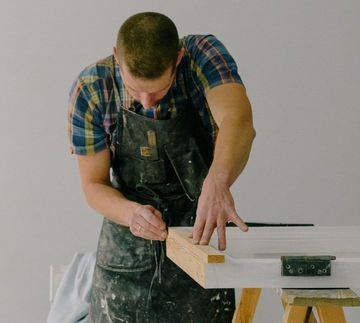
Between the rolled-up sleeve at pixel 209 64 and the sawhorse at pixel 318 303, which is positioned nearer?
the sawhorse at pixel 318 303

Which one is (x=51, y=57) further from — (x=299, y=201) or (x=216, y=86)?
(x=216, y=86)

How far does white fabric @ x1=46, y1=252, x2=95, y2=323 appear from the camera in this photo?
129 inches

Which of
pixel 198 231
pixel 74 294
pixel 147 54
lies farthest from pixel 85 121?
pixel 74 294

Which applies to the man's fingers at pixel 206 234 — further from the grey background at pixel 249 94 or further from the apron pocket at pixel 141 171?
the grey background at pixel 249 94

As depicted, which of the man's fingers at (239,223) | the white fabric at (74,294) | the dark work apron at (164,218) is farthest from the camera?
the white fabric at (74,294)

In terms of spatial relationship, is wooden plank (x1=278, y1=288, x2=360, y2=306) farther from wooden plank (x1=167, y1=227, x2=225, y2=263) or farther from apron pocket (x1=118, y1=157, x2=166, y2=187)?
apron pocket (x1=118, y1=157, x2=166, y2=187)

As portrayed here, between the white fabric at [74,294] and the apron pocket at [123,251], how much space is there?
0.68 meters

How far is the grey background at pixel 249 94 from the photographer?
3670mm

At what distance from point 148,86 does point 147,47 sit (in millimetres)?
100

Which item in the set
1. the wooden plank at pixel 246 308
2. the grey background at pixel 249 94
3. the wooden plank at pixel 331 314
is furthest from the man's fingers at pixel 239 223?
the grey background at pixel 249 94

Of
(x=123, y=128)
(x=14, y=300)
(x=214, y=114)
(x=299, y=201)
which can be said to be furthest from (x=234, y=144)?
(x=14, y=300)

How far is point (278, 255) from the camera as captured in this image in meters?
2.03

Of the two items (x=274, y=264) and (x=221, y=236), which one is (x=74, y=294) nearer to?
(x=221, y=236)

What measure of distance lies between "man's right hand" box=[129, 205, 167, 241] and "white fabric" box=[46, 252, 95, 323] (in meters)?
1.08
